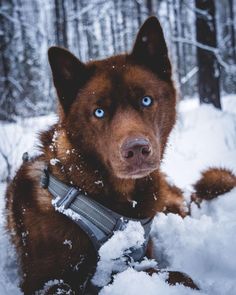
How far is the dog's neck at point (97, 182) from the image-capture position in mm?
2564

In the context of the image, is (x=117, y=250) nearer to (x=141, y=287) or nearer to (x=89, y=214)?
(x=89, y=214)

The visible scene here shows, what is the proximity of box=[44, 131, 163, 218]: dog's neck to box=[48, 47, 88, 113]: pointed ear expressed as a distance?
0.86 feet

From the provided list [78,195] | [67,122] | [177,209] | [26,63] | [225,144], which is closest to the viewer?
[78,195]

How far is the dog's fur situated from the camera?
7.80ft

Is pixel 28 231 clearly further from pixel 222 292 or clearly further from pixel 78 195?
pixel 222 292

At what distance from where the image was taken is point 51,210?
8.23ft

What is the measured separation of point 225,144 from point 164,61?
3.92 m

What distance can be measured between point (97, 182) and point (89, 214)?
230 mm

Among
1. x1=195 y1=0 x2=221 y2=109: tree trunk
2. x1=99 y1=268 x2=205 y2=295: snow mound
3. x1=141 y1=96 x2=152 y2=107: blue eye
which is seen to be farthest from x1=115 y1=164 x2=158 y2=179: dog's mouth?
x1=195 y1=0 x2=221 y2=109: tree trunk

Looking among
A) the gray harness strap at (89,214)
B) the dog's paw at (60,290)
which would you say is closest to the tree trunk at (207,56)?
the gray harness strap at (89,214)

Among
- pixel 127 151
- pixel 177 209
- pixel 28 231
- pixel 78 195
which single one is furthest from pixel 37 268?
pixel 177 209

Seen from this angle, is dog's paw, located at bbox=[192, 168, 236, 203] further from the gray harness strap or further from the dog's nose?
the dog's nose

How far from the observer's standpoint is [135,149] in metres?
2.26

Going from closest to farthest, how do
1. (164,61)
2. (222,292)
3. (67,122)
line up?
(222,292) < (67,122) < (164,61)
